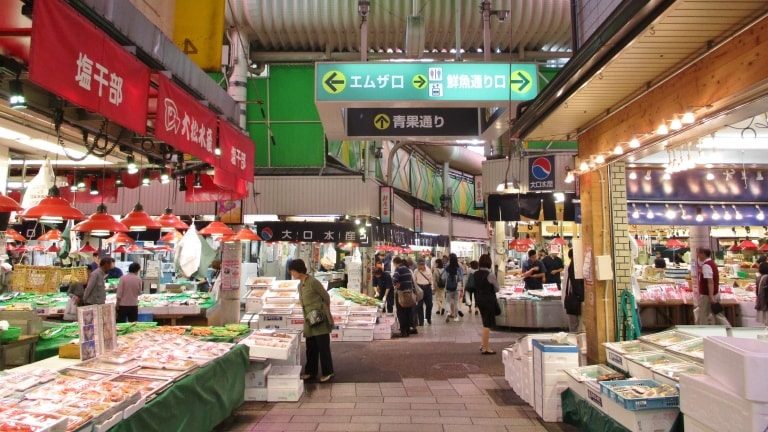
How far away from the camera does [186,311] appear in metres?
11.8

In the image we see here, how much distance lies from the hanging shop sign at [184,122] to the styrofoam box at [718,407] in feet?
16.6

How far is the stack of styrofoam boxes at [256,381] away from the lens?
23.9ft

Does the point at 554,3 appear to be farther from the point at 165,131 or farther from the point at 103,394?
the point at 103,394

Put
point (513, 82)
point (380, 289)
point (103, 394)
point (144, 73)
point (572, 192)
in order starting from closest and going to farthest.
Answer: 1. point (103, 394)
2. point (144, 73)
3. point (513, 82)
4. point (572, 192)
5. point (380, 289)

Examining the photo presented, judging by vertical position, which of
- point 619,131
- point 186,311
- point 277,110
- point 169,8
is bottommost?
point 186,311

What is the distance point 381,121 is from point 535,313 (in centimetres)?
838

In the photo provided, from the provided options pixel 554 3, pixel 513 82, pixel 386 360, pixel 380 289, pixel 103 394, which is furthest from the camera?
pixel 380 289

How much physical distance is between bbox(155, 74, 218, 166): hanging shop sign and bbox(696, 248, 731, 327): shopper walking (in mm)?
9958

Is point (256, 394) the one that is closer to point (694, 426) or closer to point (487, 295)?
point (487, 295)

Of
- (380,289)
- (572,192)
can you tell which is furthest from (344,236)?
(572,192)

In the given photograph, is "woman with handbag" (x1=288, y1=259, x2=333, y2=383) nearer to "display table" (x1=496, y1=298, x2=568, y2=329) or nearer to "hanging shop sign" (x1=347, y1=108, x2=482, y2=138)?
"hanging shop sign" (x1=347, y1=108, x2=482, y2=138)

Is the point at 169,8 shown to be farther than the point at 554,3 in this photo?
No

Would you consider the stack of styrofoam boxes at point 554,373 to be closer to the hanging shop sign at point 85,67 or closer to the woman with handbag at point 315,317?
the woman with handbag at point 315,317

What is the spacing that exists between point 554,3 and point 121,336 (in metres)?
10.3
